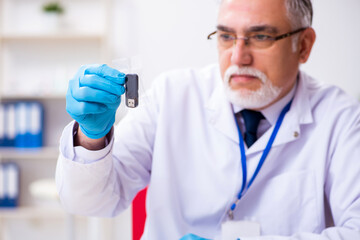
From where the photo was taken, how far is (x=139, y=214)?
1.38 meters

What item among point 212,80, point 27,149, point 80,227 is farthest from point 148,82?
point 212,80

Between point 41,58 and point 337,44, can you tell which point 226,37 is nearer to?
point 337,44

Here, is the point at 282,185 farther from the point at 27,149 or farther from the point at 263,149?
the point at 27,149

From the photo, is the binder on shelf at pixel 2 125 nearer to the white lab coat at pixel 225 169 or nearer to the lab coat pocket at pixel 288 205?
the white lab coat at pixel 225 169

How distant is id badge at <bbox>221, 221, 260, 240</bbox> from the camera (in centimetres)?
124

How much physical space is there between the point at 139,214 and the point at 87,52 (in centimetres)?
221

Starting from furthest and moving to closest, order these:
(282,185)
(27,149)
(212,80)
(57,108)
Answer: (57,108), (27,149), (212,80), (282,185)

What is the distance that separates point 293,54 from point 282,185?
17.5 inches

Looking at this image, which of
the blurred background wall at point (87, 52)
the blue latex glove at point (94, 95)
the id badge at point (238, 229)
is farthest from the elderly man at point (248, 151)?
the blurred background wall at point (87, 52)

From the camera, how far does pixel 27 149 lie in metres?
3.05

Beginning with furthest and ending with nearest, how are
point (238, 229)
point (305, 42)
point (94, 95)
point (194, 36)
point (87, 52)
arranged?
point (87, 52) → point (194, 36) → point (305, 42) → point (238, 229) → point (94, 95)

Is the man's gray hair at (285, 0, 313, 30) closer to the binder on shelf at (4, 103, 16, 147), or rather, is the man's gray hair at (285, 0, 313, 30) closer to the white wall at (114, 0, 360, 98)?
the white wall at (114, 0, 360, 98)

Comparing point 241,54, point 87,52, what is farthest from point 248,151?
point 87,52

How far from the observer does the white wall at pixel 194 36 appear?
3045 mm
